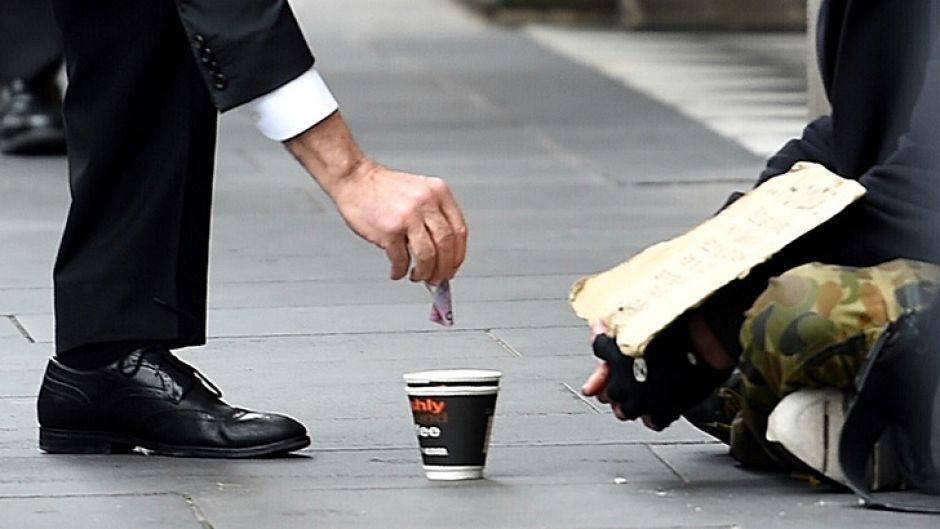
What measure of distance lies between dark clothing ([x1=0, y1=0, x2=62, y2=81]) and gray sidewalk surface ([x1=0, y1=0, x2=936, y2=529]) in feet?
1.09

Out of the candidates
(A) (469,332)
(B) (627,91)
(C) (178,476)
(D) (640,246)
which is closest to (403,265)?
(C) (178,476)

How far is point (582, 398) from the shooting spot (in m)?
4.08

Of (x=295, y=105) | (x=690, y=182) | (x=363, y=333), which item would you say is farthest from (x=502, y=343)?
(x=690, y=182)

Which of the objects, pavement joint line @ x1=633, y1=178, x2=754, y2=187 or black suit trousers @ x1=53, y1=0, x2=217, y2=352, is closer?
black suit trousers @ x1=53, y1=0, x2=217, y2=352

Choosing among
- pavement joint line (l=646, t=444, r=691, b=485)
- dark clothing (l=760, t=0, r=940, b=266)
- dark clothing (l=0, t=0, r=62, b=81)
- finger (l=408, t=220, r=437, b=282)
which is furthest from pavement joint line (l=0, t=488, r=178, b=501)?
dark clothing (l=0, t=0, r=62, b=81)

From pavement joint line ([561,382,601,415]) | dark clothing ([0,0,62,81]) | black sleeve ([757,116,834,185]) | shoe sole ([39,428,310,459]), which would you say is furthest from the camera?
dark clothing ([0,0,62,81])

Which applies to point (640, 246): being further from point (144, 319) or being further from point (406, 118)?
point (406, 118)

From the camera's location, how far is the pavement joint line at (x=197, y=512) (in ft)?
10.4

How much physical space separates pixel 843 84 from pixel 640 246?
92.4 inches

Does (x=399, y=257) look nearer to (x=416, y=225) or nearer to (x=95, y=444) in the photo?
(x=416, y=225)

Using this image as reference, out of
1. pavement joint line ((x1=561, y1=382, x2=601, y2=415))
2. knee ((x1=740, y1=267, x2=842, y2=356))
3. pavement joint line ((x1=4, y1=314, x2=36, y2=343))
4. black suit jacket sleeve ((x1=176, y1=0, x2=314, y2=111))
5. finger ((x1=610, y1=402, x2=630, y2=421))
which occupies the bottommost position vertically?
pavement joint line ((x1=4, y1=314, x2=36, y2=343))

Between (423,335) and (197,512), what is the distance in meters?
1.53

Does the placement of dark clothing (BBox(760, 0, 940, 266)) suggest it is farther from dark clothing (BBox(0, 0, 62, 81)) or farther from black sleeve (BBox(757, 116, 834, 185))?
dark clothing (BBox(0, 0, 62, 81))

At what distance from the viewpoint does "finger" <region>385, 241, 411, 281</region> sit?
9.95ft
